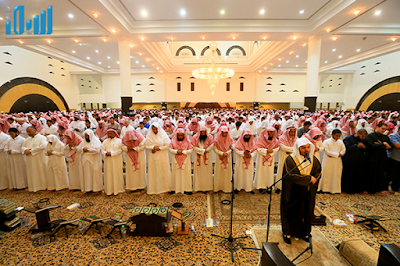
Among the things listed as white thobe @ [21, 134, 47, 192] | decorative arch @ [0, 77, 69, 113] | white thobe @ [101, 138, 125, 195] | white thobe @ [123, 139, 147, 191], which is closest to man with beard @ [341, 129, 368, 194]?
white thobe @ [123, 139, 147, 191]

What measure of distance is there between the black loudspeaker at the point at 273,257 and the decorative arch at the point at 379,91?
25510mm

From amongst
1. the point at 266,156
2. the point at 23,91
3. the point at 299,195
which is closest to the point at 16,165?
the point at 266,156

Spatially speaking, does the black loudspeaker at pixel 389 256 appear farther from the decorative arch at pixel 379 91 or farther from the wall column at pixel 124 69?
the decorative arch at pixel 379 91

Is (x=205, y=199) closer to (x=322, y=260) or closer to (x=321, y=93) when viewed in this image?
(x=322, y=260)

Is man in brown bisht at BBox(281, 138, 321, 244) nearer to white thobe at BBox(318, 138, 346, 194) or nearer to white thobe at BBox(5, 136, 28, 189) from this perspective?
white thobe at BBox(318, 138, 346, 194)

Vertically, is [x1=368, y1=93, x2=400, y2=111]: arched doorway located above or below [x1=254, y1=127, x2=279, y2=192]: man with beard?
above

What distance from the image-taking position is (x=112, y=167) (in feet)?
14.3

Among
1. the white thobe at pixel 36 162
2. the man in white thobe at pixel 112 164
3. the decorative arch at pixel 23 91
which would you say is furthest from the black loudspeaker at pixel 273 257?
the decorative arch at pixel 23 91

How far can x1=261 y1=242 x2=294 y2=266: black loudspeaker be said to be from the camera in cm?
129

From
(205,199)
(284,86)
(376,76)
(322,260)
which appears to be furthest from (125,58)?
(376,76)

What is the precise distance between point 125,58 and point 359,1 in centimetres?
1049

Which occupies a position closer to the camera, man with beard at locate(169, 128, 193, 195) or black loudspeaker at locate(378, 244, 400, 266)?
black loudspeaker at locate(378, 244, 400, 266)

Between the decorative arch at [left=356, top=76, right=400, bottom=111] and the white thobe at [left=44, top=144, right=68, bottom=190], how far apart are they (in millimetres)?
26857

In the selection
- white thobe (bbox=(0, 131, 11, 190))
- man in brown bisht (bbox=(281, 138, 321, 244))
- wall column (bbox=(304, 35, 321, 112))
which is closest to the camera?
man in brown bisht (bbox=(281, 138, 321, 244))
